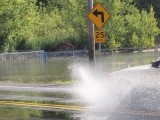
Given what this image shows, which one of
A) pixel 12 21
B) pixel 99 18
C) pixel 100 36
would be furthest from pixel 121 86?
pixel 12 21

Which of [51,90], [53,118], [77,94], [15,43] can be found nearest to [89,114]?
[53,118]

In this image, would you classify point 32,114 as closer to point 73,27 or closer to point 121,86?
point 121,86

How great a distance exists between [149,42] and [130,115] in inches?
1560

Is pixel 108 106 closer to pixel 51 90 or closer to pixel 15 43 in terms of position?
pixel 51 90

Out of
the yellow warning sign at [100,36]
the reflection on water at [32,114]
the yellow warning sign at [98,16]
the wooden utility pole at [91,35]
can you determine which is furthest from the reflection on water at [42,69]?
the reflection on water at [32,114]

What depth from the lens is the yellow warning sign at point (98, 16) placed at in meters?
16.8

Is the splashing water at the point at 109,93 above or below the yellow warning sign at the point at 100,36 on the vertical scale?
below

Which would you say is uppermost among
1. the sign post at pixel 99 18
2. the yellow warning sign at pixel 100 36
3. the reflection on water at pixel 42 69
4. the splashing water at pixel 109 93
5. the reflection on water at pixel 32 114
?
the sign post at pixel 99 18

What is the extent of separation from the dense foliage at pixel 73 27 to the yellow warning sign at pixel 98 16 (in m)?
27.9

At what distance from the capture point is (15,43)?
152 feet

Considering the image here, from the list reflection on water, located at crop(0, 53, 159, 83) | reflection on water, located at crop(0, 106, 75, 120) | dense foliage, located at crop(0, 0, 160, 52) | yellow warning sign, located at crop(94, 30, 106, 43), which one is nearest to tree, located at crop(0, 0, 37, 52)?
dense foliage, located at crop(0, 0, 160, 52)

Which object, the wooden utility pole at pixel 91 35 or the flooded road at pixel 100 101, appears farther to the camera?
the wooden utility pole at pixel 91 35

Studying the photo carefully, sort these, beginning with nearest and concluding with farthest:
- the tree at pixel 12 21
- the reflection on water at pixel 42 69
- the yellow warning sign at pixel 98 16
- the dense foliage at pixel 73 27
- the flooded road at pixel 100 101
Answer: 1. the flooded road at pixel 100 101
2. the yellow warning sign at pixel 98 16
3. the reflection on water at pixel 42 69
4. the tree at pixel 12 21
5. the dense foliage at pixel 73 27

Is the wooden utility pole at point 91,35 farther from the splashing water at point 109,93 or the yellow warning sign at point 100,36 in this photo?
the splashing water at point 109,93
